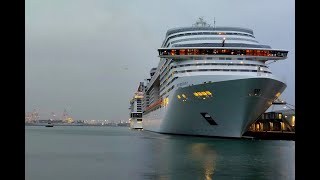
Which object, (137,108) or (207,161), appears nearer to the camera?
(207,161)

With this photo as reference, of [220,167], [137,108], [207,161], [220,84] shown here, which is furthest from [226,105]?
[137,108]

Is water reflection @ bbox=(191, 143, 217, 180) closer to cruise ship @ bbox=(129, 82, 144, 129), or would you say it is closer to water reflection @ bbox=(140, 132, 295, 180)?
water reflection @ bbox=(140, 132, 295, 180)

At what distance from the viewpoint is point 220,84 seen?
55312 millimetres

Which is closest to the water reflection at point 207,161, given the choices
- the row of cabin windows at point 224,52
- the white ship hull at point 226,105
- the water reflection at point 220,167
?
the water reflection at point 220,167

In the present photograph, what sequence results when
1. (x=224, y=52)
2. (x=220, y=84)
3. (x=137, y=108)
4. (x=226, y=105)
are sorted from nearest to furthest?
(x=220, y=84) < (x=226, y=105) < (x=224, y=52) < (x=137, y=108)

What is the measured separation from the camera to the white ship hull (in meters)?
54.8

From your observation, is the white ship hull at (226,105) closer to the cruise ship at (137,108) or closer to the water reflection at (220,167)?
the water reflection at (220,167)

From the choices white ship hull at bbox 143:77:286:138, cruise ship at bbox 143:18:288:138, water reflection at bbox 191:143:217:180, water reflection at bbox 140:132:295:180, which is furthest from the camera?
cruise ship at bbox 143:18:288:138

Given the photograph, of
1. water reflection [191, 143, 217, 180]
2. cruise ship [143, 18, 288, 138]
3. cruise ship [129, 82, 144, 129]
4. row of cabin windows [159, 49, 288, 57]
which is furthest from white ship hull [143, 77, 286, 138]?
cruise ship [129, 82, 144, 129]

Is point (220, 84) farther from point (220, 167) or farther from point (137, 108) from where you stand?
point (137, 108)

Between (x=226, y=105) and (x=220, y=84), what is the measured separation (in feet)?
10.2

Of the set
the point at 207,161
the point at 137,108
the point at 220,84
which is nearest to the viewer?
the point at 207,161
